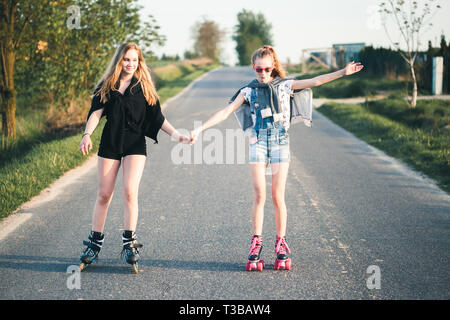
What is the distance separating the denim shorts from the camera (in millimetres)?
4340

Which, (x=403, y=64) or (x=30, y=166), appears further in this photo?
(x=403, y=64)

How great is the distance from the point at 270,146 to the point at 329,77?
2.57 ft

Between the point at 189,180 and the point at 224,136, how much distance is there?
4.34 meters

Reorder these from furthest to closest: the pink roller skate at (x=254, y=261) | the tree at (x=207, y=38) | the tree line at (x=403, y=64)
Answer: the tree at (x=207, y=38)
the tree line at (x=403, y=64)
the pink roller skate at (x=254, y=261)

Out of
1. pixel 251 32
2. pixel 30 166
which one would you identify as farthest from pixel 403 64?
pixel 251 32

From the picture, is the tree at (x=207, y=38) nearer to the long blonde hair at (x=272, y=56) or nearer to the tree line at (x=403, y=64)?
the tree line at (x=403, y=64)

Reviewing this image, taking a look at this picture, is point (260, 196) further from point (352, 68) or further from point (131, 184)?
point (352, 68)

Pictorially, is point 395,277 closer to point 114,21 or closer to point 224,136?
point 224,136

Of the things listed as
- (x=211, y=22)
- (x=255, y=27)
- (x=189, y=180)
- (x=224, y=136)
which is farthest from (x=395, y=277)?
(x=255, y=27)

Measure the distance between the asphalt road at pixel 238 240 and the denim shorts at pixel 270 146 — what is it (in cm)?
94

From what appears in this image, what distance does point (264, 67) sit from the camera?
4379mm

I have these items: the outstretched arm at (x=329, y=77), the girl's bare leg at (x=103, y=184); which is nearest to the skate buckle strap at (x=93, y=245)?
the girl's bare leg at (x=103, y=184)

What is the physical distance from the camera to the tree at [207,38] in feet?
293

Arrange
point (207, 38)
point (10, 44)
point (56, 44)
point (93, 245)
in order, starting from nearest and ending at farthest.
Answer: point (93, 245), point (10, 44), point (56, 44), point (207, 38)
